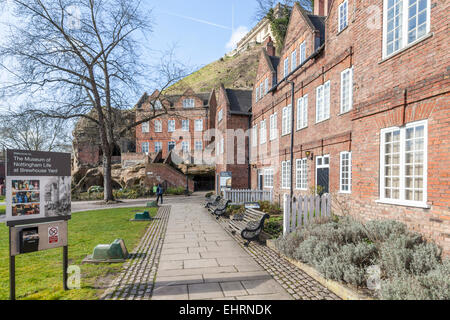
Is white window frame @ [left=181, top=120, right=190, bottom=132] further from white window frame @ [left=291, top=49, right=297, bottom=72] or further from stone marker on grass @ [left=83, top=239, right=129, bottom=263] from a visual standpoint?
stone marker on grass @ [left=83, top=239, right=129, bottom=263]

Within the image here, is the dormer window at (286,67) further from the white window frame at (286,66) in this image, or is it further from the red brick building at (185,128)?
the red brick building at (185,128)

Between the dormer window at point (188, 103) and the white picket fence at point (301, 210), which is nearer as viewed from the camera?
the white picket fence at point (301, 210)

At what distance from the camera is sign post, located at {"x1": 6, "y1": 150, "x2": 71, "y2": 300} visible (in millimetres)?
3848

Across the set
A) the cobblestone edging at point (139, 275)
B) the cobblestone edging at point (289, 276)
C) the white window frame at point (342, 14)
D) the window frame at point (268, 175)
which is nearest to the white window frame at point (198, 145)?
the window frame at point (268, 175)

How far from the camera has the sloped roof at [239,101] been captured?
23.8m

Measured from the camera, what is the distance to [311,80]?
43.1ft

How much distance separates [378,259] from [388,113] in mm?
3621

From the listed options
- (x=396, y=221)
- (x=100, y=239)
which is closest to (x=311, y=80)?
(x=396, y=221)

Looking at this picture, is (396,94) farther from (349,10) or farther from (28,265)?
(28,265)

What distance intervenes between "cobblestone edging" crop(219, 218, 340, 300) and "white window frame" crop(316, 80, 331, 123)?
7545 millimetres

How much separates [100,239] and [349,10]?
12.0m

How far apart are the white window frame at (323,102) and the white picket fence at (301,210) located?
16.3ft

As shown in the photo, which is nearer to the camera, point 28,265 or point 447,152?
point 447,152
